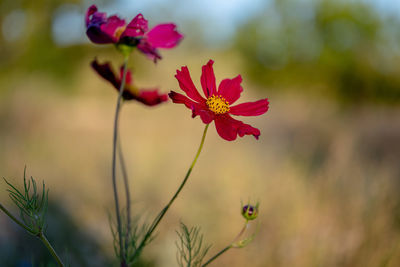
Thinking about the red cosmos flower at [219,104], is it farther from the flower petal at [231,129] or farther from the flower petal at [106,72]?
the flower petal at [106,72]

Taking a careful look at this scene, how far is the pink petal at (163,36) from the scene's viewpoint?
1.64 ft

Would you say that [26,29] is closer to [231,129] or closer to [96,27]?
[96,27]

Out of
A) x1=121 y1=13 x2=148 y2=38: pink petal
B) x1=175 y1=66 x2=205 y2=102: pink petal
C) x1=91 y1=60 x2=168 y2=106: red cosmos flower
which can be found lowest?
x1=175 y1=66 x2=205 y2=102: pink petal

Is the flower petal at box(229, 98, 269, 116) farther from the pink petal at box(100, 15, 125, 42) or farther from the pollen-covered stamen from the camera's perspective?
the pink petal at box(100, 15, 125, 42)

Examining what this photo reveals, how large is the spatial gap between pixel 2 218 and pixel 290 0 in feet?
20.2

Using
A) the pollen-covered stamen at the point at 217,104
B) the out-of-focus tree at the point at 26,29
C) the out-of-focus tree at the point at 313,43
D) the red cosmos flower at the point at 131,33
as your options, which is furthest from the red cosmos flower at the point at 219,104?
the out-of-focus tree at the point at 313,43

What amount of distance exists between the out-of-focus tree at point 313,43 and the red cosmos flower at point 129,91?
171 inches

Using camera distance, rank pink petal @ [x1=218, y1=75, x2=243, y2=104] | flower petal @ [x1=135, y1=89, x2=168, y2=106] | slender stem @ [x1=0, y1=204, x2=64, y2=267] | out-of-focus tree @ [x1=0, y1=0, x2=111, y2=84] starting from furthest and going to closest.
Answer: out-of-focus tree @ [x1=0, y1=0, x2=111, y2=84]
flower petal @ [x1=135, y1=89, x2=168, y2=106]
pink petal @ [x1=218, y1=75, x2=243, y2=104]
slender stem @ [x1=0, y1=204, x2=64, y2=267]

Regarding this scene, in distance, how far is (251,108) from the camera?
16.8 inches

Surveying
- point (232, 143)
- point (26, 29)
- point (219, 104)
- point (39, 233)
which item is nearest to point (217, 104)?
point (219, 104)

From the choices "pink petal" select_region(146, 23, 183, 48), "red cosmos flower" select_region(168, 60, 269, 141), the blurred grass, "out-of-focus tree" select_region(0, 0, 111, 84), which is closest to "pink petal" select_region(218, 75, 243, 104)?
"red cosmos flower" select_region(168, 60, 269, 141)

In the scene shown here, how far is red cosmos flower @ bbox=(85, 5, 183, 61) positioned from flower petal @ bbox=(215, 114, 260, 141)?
0.16 m

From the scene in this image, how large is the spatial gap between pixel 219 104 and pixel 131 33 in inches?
5.6

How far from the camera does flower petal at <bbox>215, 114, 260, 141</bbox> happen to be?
1.21ft
